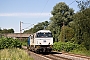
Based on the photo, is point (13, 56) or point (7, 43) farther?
point (7, 43)

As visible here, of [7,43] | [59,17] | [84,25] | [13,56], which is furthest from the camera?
[59,17]

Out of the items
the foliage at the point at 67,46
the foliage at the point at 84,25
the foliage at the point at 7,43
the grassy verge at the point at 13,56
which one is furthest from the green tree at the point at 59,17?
the grassy verge at the point at 13,56

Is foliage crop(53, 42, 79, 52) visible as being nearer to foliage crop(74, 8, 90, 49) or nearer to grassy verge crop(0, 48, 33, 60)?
foliage crop(74, 8, 90, 49)

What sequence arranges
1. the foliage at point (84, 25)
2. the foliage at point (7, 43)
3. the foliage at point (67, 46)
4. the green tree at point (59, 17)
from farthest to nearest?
the green tree at point (59, 17)
the foliage at point (67, 46)
the foliage at point (7, 43)
the foliage at point (84, 25)

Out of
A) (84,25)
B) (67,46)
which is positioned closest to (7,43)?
(67,46)

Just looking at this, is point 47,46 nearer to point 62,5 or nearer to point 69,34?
point 69,34

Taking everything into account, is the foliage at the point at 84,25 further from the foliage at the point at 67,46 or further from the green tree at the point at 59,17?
the green tree at the point at 59,17

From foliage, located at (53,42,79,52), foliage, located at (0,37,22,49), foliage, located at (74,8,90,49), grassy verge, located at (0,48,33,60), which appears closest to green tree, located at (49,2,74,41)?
foliage, located at (53,42,79,52)

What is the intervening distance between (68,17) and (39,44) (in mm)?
42221

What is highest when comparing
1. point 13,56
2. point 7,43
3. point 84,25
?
point 84,25

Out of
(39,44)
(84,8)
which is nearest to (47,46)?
(39,44)

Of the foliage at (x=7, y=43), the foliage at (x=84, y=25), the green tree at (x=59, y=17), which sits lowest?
the foliage at (x=7, y=43)

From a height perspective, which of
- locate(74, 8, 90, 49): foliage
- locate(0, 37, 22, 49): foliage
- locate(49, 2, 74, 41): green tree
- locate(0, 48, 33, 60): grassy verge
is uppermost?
locate(49, 2, 74, 41): green tree

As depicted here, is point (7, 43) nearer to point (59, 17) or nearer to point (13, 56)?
point (13, 56)
